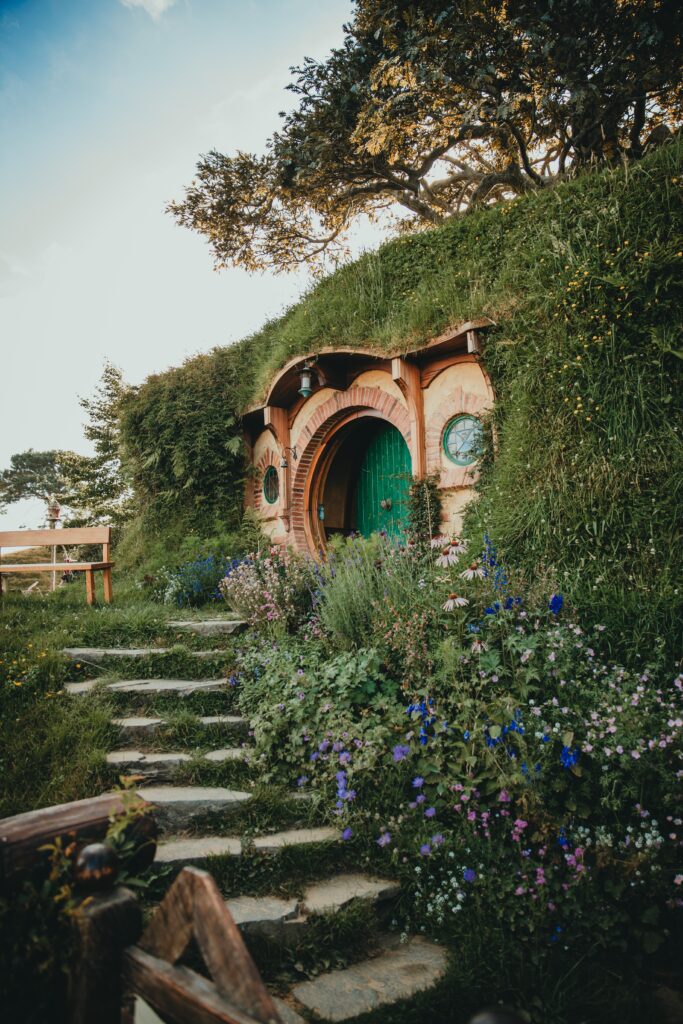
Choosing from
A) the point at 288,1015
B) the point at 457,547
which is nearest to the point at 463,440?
the point at 457,547

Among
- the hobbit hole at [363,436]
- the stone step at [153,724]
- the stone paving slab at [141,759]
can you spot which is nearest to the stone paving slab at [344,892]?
the stone paving slab at [141,759]

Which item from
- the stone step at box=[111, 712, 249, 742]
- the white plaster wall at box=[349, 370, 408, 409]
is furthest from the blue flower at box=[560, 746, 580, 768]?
the white plaster wall at box=[349, 370, 408, 409]

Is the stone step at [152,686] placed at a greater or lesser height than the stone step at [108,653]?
lesser

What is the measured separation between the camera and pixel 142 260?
9.06m

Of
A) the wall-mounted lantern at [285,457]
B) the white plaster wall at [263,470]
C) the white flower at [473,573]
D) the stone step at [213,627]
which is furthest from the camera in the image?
the white plaster wall at [263,470]

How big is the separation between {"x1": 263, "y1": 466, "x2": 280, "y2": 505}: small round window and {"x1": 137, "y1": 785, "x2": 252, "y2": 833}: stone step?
5795 mm

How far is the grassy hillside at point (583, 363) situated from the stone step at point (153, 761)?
2.36m

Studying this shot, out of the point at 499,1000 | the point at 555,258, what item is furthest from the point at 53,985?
the point at 555,258

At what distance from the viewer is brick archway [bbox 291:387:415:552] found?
750cm

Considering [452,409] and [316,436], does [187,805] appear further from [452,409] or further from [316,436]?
[316,436]

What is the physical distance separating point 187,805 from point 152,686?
1.39m

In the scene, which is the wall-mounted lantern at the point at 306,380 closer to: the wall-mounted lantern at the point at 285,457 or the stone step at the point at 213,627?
the wall-mounted lantern at the point at 285,457

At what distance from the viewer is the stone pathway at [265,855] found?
2.17m

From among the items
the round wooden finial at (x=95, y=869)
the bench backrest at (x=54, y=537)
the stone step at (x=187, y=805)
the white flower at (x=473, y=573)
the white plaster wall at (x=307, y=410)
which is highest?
the white plaster wall at (x=307, y=410)
